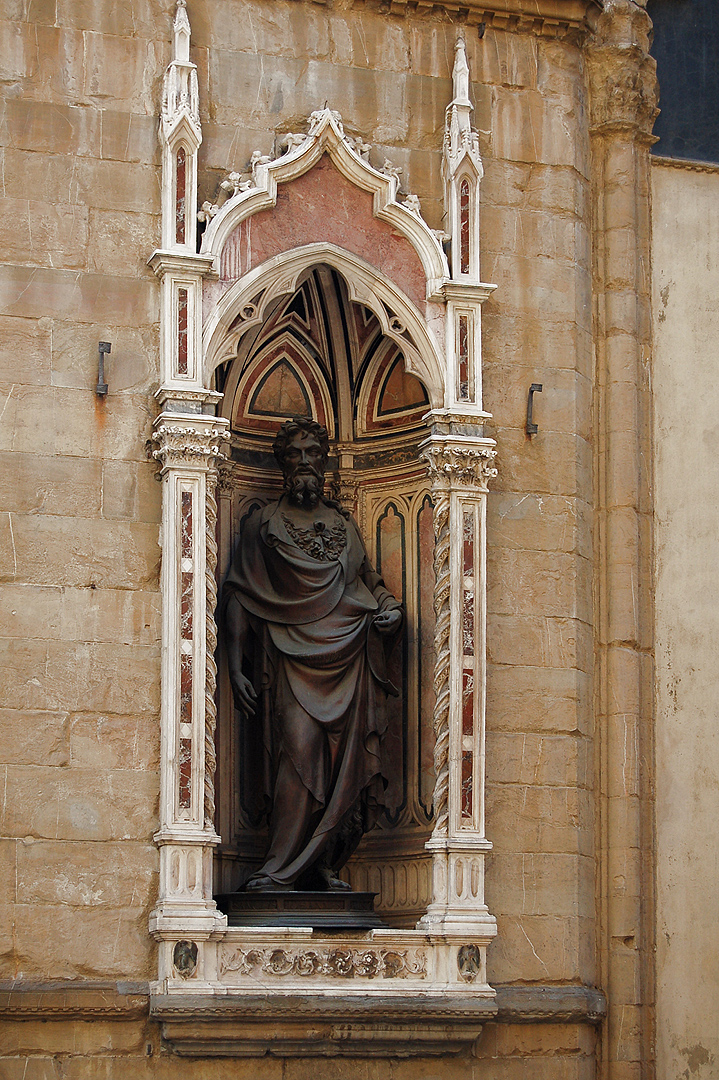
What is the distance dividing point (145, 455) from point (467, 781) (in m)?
2.54

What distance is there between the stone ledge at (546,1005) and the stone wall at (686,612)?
67 centimetres

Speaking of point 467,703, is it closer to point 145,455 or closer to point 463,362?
point 463,362

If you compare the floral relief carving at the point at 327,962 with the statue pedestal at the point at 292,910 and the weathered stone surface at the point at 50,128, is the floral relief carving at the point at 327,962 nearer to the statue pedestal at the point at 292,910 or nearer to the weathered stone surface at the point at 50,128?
the statue pedestal at the point at 292,910

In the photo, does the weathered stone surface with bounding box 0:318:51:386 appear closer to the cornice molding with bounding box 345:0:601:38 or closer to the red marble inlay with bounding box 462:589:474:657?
the red marble inlay with bounding box 462:589:474:657

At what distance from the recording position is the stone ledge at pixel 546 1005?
11703 millimetres

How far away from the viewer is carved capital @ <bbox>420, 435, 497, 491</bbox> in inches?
477

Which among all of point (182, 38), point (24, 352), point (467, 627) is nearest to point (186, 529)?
point (24, 352)

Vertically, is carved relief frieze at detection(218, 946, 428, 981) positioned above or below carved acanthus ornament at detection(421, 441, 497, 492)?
below

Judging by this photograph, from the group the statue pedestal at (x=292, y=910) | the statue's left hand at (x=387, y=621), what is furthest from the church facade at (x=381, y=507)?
the statue's left hand at (x=387, y=621)

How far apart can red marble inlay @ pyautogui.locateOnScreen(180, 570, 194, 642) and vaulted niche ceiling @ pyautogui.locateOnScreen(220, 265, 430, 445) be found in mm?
1528

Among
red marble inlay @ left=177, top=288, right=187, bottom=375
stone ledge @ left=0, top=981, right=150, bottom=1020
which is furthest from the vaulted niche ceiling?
stone ledge @ left=0, top=981, right=150, bottom=1020

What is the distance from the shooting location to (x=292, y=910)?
1166 centimetres

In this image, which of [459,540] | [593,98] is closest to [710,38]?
[593,98]

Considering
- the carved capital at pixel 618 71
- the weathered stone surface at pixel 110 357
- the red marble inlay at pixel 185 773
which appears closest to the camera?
the red marble inlay at pixel 185 773
